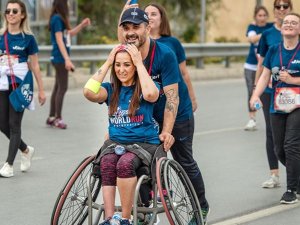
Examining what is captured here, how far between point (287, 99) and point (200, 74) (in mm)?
14372

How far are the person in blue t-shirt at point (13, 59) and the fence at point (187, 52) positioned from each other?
8.52 metres

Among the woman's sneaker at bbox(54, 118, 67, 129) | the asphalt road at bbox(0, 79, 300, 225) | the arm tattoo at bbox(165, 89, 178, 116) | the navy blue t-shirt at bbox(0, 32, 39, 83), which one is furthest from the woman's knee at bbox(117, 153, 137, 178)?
the woman's sneaker at bbox(54, 118, 67, 129)

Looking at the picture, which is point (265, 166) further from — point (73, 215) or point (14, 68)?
point (73, 215)

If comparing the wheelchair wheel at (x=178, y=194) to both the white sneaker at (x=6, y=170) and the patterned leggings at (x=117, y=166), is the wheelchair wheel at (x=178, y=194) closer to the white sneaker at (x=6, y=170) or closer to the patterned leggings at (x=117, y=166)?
the patterned leggings at (x=117, y=166)

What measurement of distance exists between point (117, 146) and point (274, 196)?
311 cm

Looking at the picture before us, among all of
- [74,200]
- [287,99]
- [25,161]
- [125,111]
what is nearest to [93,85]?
[125,111]

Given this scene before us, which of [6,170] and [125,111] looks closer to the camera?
[125,111]

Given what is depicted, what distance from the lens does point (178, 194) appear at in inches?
263

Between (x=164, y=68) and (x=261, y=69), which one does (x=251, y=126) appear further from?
(x=164, y=68)

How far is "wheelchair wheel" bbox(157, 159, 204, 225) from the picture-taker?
6.29 m

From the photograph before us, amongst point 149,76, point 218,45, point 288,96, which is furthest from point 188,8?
point 149,76

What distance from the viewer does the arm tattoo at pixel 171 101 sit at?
6.92 meters

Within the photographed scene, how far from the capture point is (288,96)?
8.84 metres

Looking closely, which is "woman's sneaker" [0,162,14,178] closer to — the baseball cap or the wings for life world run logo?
the wings for life world run logo
